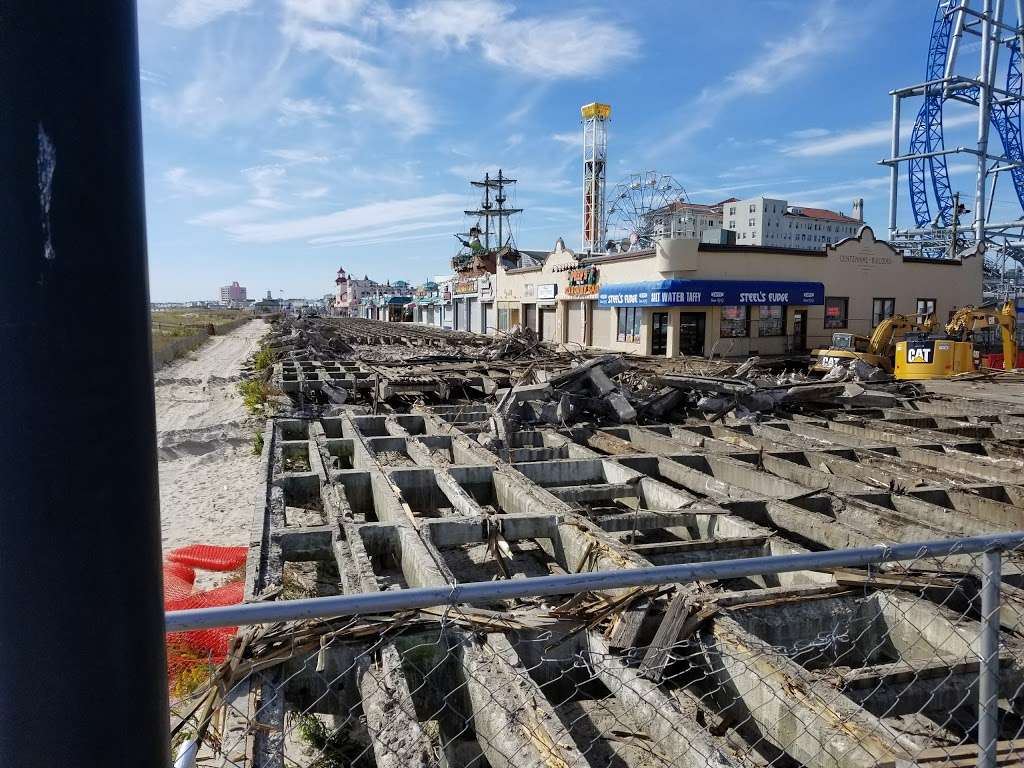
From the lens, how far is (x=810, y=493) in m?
9.82

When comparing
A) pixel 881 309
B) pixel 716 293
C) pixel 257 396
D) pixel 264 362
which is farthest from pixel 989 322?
pixel 264 362

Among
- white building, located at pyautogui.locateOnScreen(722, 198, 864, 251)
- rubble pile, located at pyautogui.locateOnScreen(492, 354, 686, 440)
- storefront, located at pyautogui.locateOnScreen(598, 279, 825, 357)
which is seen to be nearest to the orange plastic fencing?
rubble pile, located at pyautogui.locateOnScreen(492, 354, 686, 440)

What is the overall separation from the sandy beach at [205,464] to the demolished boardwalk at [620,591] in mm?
944

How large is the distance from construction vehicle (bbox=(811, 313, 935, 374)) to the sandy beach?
19.7 meters

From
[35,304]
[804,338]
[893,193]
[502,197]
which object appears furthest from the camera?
[502,197]

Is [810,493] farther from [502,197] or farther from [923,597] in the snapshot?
[502,197]

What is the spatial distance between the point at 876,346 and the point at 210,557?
81.1 ft

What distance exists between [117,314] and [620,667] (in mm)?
4581

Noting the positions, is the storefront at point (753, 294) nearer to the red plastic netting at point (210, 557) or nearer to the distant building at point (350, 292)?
the red plastic netting at point (210, 557)

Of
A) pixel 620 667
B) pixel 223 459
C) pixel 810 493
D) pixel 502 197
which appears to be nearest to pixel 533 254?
pixel 502 197

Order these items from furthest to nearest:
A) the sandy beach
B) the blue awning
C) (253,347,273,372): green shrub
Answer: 1. (253,347,273,372): green shrub
2. the blue awning
3. the sandy beach

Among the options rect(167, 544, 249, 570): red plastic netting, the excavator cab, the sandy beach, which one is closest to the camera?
rect(167, 544, 249, 570): red plastic netting

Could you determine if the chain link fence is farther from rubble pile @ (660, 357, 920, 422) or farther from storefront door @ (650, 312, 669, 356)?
storefront door @ (650, 312, 669, 356)

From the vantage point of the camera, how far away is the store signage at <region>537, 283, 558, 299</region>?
42500 millimetres
